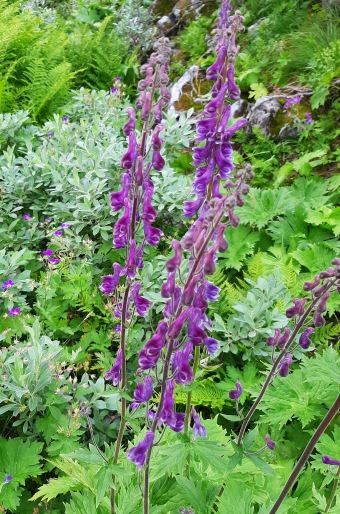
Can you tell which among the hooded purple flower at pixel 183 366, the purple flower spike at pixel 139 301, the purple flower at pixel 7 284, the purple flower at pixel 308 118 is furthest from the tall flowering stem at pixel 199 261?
the purple flower at pixel 308 118

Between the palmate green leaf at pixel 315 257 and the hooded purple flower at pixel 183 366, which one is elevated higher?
the hooded purple flower at pixel 183 366

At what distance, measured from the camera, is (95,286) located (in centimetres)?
349

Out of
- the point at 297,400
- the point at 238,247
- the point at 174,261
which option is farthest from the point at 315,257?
the point at 174,261

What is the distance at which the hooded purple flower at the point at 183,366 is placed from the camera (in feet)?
4.48

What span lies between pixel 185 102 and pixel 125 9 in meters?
3.79

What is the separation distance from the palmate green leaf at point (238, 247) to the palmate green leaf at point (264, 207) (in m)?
0.11

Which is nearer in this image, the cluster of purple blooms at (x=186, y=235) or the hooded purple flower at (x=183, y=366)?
the cluster of purple blooms at (x=186, y=235)

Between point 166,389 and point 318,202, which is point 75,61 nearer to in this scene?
point 318,202

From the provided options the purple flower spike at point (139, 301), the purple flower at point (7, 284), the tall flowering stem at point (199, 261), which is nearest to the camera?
the tall flowering stem at point (199, 261)

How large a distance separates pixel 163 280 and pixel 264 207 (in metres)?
1.27

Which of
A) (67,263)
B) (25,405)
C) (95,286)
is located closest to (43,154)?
(67,263)

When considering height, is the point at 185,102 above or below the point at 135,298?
below

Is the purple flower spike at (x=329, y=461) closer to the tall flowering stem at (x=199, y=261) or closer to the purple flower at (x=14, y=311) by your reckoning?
the tall flowering stem at (x=199, y=261)

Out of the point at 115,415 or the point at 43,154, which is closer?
the point at 115,415
